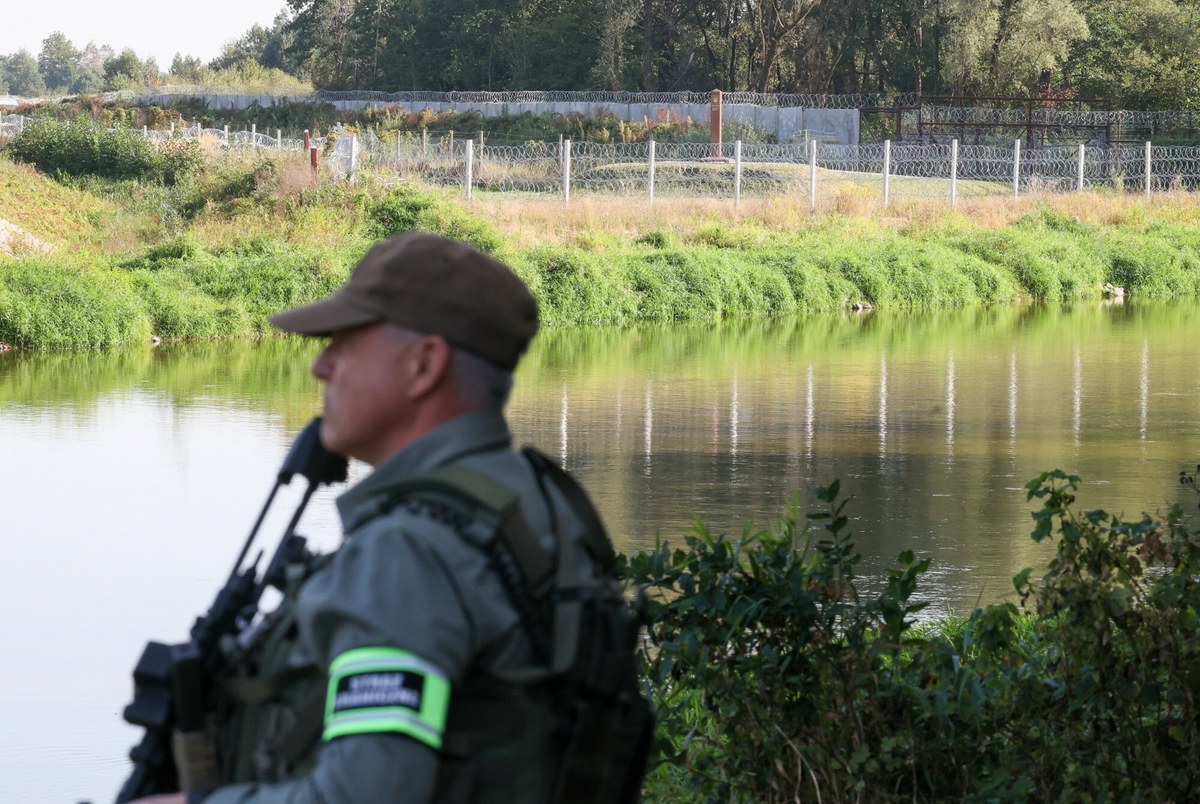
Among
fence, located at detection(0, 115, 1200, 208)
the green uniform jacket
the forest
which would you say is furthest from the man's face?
the forest

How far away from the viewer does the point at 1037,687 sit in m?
4.41

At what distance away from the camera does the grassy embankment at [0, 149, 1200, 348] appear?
21844 millimetres

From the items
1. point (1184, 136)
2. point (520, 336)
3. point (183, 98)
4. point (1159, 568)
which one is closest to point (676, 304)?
point (1159, 568)

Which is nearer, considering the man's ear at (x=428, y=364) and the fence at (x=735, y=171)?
the man's ear at (x=428, y=364)

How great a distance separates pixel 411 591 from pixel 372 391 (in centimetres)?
35

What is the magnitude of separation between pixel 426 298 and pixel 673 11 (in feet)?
263

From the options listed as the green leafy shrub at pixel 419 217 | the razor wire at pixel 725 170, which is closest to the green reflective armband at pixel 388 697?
the green leafy shrub at pixel 419 217

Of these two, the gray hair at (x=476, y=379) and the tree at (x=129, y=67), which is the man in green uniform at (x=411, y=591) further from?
the tree at (x=129, y=67)

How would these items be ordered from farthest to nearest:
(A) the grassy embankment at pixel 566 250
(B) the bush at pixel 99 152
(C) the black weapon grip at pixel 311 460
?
(B) the bush at pixel 99 152 < (A) the grassy embankment at pixel 566 250 < (C) the black weapon grip at pixel 311 460

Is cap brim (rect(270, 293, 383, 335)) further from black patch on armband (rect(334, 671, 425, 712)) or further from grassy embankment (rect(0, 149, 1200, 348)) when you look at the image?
grassy embankment (rect(0, 149, 1200, 348))

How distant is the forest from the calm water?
47128mm

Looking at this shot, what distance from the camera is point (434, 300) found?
2305 millimetres

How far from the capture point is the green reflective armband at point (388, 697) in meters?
2.05

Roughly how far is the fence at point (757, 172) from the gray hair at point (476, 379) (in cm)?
2779
